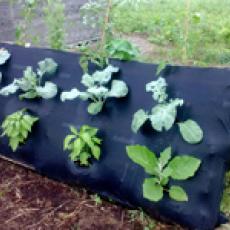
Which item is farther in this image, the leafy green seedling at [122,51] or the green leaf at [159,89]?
the leafy green seedling at [122,51]

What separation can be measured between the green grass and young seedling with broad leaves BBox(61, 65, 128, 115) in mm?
1452

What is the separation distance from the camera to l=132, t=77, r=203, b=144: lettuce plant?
188cm

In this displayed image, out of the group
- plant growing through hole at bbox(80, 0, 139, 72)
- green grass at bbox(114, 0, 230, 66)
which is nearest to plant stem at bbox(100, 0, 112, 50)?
plant growing through hole at bbox(80, 0, 139, 72)

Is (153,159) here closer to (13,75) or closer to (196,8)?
(13,75)

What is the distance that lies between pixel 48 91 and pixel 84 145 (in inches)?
16.6

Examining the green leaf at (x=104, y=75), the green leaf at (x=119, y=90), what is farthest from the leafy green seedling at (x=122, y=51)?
the green leaf at (x=119, y=90)

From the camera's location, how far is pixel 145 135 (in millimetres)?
2051

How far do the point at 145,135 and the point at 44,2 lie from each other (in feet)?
8.00

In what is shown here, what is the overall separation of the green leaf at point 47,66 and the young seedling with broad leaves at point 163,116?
0.65 metres

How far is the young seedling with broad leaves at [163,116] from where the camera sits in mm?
1876

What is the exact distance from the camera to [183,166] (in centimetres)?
186

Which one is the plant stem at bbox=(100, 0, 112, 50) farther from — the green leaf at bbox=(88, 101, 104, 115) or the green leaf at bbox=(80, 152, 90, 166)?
the green leaf at bbox=(80, 152, 90, 166)

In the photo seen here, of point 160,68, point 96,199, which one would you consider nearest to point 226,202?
point 96,199

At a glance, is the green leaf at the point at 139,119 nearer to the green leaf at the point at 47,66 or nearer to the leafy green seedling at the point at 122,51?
the leafy green seedling at the point at 122,51
